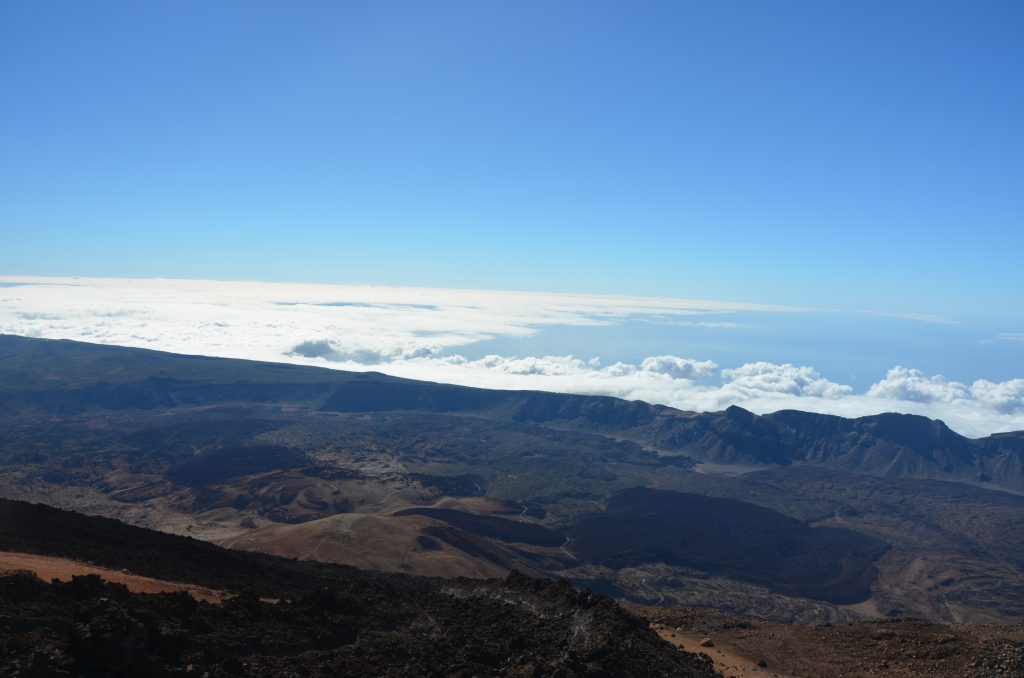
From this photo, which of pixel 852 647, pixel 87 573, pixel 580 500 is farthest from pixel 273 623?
pixel 580 500

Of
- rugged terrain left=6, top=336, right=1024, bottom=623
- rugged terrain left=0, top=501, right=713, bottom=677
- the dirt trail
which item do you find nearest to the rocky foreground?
rugged terrain left=0, top=501, right=713, bottom=677

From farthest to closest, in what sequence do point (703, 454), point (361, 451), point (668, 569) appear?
point (703, 454), point (361, 451), point (668, 569)

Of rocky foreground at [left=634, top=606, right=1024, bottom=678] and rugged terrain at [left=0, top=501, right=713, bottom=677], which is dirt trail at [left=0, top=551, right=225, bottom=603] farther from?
rocky foreground at [left=634, top=606, right=1024, bottom=678]

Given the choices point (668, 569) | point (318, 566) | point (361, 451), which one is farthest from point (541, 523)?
point (318, 566)

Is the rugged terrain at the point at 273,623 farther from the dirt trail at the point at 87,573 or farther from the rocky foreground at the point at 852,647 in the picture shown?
the rocky foreground at the point at 852,647

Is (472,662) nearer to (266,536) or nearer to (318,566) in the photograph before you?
(318,566)

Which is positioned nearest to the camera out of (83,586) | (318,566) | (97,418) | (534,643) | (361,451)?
(83,586)

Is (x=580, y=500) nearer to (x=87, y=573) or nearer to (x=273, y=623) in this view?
(x=87, y=573)
